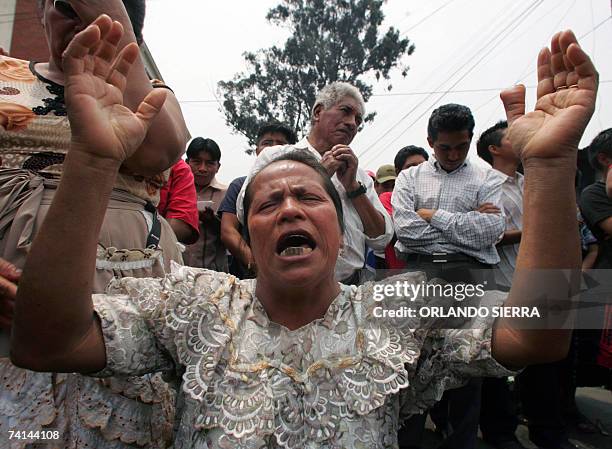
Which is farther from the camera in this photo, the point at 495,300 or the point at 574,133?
the point at 495,300

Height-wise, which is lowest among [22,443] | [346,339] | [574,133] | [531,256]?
[22,443]

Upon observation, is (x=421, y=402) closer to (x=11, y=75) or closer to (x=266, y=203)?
(x=266, y=203)

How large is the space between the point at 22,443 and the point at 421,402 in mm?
1138

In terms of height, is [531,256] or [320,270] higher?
[531,256]

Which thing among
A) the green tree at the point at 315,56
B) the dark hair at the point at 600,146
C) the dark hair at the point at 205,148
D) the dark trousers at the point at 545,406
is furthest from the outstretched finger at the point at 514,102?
the green tree at the point at 315,56

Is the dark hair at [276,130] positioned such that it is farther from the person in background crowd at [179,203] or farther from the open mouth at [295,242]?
the open mouth at [295,242]

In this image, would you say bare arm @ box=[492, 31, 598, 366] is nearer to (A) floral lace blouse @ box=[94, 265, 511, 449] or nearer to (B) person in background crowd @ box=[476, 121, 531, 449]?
(A) floral lace blouse @ box=[94, 265, 511, 449]

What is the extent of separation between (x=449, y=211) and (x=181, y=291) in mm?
2255

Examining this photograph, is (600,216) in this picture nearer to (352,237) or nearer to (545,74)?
(352,237)

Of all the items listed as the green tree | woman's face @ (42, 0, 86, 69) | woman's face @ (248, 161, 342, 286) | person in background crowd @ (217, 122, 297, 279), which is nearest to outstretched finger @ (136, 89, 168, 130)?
woman's face @ (42, 0, 86, 69)

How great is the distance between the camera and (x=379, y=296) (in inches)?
61.6

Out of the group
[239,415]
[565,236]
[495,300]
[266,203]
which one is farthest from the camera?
[266,203]

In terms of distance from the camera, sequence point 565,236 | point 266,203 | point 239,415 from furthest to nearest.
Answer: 1. point 266,203
2. point 239,415
3. point 565,236

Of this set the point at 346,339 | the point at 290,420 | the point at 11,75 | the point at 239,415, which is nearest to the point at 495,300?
the point at 346,339
